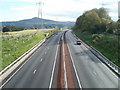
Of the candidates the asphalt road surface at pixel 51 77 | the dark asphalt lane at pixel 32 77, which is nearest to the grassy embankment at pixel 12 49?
the dark asphalt lane at pixel 32 77

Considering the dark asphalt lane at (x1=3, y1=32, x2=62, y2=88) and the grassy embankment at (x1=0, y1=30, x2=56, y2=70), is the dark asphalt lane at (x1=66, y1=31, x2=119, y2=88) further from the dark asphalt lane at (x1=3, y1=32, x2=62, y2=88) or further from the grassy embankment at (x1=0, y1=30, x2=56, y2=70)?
the grassy embankment at (x1=0, y1=30, x2=56, y2=70)

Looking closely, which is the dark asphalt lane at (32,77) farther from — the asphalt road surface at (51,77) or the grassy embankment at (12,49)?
the grassy embankment at (12,49)

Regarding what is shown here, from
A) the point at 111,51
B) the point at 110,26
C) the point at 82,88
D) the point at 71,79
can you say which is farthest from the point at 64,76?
the point at 110,26

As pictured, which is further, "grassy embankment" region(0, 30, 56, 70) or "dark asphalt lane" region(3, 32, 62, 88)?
"grassy embankment" region(0, 30, 56, 70)

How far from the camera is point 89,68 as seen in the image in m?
28.9

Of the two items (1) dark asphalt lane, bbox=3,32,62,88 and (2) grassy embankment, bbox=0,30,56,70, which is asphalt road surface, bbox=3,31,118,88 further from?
(2) grassy embankment, bbox=0,30,56,70

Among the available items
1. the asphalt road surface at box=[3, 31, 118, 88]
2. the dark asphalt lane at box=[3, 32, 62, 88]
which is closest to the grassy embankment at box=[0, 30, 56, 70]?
the dark asphalt lane at box=[3, 32, 62, 88]

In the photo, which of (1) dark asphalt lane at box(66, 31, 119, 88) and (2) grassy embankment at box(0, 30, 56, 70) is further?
(2) grassy embankment at box(0, 30, 56, 70)

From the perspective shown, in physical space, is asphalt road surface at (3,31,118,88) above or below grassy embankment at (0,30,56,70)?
below

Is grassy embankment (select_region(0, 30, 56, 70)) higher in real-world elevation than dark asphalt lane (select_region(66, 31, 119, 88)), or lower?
higher

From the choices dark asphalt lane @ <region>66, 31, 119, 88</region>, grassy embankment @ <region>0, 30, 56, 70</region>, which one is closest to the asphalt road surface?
dark asphalt lane @ <region>66, 31, 119, 88</region>

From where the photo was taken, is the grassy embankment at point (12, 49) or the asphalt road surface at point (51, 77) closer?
the asphalt road surface at point (51, 77)

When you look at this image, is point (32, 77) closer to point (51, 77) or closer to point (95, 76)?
point (51, 77)

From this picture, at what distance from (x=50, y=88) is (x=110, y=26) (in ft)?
181
